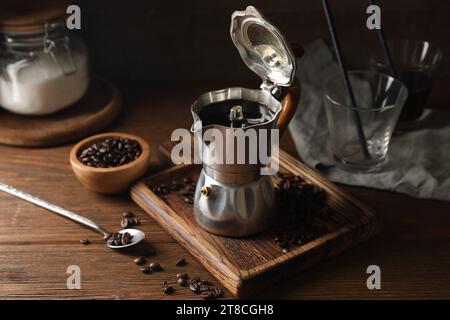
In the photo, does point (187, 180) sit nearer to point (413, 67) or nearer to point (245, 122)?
point (245, 122)

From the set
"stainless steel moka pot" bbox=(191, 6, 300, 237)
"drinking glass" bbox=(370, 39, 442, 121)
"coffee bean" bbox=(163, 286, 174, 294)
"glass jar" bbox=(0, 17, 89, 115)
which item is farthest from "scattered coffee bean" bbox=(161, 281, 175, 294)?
"drinking glass" bbox=(370, 39, 442, 121)

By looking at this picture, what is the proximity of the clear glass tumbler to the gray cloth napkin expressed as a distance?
0.09 feet

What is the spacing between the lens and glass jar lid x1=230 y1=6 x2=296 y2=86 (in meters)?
0.81

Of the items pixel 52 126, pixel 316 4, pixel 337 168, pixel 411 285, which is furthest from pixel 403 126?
pixel 52 126

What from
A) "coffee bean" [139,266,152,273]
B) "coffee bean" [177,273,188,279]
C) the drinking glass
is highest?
the drinking glass

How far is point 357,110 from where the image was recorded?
1009mm

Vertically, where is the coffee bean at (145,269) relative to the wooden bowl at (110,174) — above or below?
below

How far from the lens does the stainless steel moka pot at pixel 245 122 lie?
84cm

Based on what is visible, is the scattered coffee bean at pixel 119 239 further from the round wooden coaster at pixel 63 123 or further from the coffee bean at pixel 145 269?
the round wooden coaster at pixel 63 123

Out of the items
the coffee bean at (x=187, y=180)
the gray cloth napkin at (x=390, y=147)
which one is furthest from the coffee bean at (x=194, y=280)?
the gray cloth napkin at (x=390, y=147)

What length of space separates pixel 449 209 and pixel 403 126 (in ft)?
0.83

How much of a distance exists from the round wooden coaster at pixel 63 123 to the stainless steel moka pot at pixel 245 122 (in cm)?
35

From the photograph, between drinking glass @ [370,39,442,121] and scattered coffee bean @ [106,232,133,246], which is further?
drinking glass @ [370,39,442,121]

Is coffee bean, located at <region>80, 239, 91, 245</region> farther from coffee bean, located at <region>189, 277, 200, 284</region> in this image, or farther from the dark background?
the dark background
